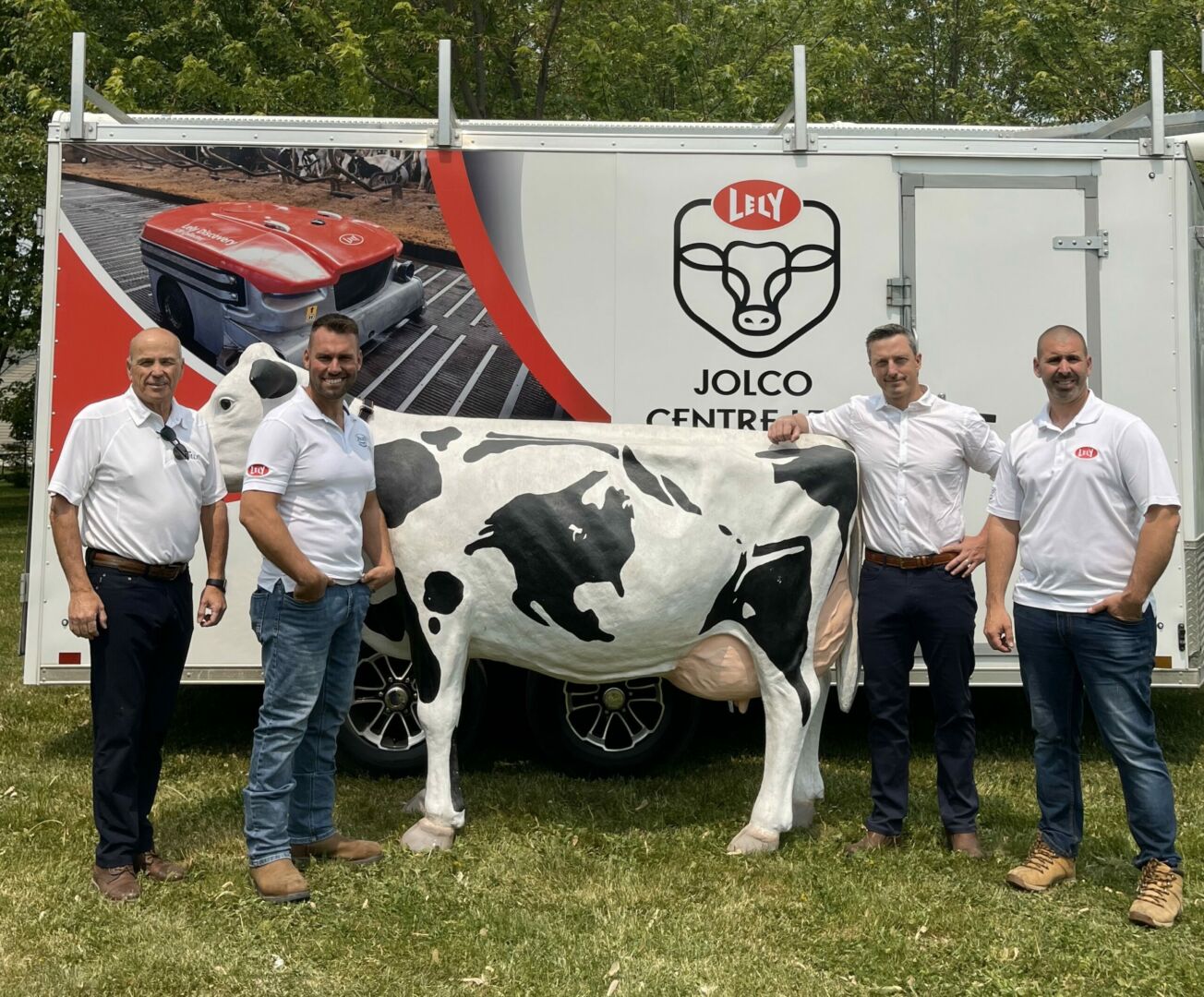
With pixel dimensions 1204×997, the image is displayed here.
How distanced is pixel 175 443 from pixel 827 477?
2.42 meters

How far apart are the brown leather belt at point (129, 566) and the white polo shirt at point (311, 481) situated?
1.05 ft

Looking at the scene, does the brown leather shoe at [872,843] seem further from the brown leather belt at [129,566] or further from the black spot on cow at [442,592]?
the brown leather belt at [129,566]

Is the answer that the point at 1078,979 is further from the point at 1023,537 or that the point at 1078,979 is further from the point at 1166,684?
the point at 1166,684

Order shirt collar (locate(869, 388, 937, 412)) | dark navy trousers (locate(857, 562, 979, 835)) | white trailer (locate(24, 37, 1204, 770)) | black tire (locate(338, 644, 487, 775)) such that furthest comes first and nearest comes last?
black tire (locate(338, 644, 487, 775))
white trailer (locate(24, 37, 1204, 770))
shirt collar (locate(869, 388, 937, 412))
dark navy trousers (locate(857, 562, 979, 835))

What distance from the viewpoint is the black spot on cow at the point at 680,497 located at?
4473mm

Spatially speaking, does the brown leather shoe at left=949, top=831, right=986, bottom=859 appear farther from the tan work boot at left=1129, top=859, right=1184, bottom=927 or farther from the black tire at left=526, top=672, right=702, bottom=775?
the black tire at left=526, top=672, right=702, bottom=775

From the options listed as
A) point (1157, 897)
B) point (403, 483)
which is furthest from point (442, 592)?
point (1157, 897)

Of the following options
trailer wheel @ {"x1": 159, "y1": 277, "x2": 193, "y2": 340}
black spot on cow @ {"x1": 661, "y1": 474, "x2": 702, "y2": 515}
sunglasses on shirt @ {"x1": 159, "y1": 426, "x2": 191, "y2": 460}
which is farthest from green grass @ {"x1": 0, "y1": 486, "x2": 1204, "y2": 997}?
trailer wheel @ {"x1": 159, "y1": 277, "x2": 193, "y2": 340}

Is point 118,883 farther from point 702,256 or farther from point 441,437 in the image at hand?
point 702,256

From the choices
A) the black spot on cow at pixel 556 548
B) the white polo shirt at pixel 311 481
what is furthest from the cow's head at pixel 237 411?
the black spot on cow at pixel 556 548

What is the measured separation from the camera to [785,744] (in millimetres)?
4477

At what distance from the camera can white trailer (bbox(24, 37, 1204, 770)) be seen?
5.33 m

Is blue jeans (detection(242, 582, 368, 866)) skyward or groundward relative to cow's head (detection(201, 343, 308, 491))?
groundward

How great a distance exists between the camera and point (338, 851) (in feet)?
14.1
